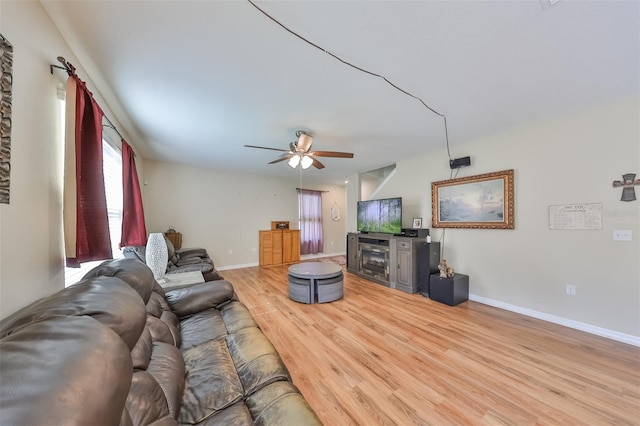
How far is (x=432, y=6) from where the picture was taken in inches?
51.8

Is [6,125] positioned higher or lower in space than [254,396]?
higher

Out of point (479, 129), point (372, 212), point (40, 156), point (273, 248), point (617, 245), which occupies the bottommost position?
point (273, 248)

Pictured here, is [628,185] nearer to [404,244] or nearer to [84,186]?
[404,244]

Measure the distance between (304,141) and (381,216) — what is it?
87.1 inches

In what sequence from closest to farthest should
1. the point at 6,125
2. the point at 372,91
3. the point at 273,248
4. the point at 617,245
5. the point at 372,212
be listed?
the point at 6,125 < the point at 372,91 < the point at 617,245 < the point at 372,212 < the point at 273,248

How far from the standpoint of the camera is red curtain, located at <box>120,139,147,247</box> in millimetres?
2898

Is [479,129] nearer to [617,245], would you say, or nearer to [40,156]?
[617,245]

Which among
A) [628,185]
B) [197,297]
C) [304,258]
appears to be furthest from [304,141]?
[304,258]

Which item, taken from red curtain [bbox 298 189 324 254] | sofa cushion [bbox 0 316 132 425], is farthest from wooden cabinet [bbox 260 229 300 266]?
sofa cushion [bbox 0 316 132 425]

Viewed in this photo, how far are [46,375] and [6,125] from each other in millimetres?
1174

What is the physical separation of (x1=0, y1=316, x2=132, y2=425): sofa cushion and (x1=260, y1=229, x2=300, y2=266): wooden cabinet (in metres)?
5.16

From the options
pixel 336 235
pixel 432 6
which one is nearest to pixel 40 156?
pixel 432 6

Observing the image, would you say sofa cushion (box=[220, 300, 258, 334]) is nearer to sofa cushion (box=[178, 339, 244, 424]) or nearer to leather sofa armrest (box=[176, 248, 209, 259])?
sofa cushion (box=[178, 339, 244, 424])

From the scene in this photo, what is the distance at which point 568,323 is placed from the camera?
263 centimetres
